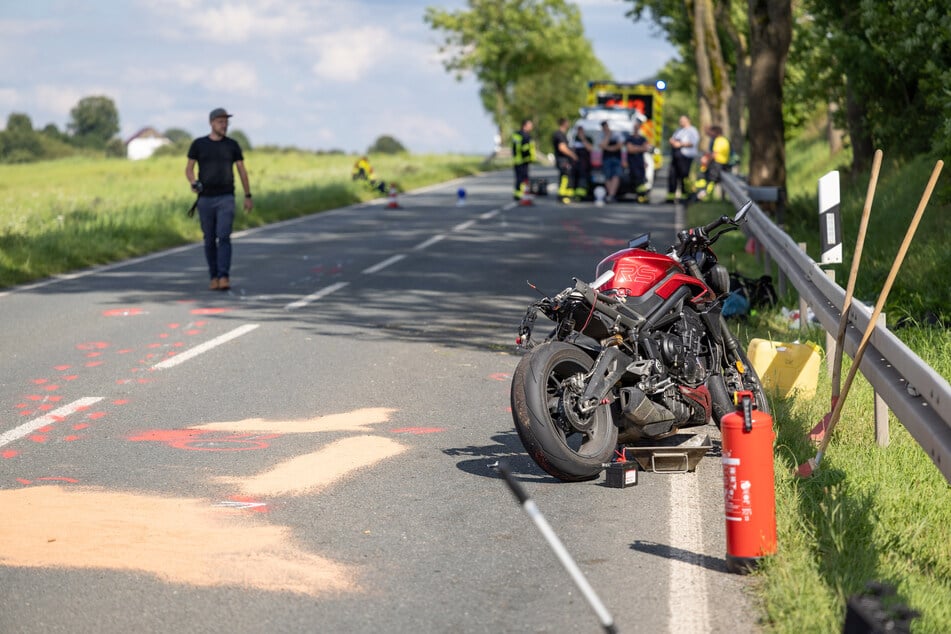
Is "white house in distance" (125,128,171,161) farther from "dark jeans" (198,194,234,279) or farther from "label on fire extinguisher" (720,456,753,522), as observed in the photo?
"label on fire extinguisher" (720,456,753,522)

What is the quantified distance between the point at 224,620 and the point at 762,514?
205cm

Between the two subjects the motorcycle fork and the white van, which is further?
the white van

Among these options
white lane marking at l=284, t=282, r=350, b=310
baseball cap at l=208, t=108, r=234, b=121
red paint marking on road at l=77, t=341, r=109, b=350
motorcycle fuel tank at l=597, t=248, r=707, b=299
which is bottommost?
white lane marking at l=284, t=282, r=350, b=310

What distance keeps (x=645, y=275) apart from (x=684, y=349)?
43cm

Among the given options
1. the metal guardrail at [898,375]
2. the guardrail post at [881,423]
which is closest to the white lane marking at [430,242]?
the metal guardrail at [898,375]

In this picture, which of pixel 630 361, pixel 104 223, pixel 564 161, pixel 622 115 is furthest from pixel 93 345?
pixel 622 115

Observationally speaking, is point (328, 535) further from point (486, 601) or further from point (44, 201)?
point (44, 201)

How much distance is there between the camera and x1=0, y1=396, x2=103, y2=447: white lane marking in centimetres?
771

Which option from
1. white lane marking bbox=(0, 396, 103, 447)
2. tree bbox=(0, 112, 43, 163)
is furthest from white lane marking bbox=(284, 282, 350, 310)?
tree bbox=(0, 112, 43, 163)

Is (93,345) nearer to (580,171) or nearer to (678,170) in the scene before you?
(678,170)

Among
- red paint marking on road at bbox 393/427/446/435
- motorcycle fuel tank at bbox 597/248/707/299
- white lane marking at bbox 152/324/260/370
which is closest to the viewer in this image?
motorcycle fuel tank at bbox 597/248/707/299

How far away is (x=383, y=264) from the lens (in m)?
17.9

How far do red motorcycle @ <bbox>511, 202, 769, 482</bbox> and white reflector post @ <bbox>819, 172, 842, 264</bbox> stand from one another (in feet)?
5.47

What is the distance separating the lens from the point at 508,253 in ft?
63.4
